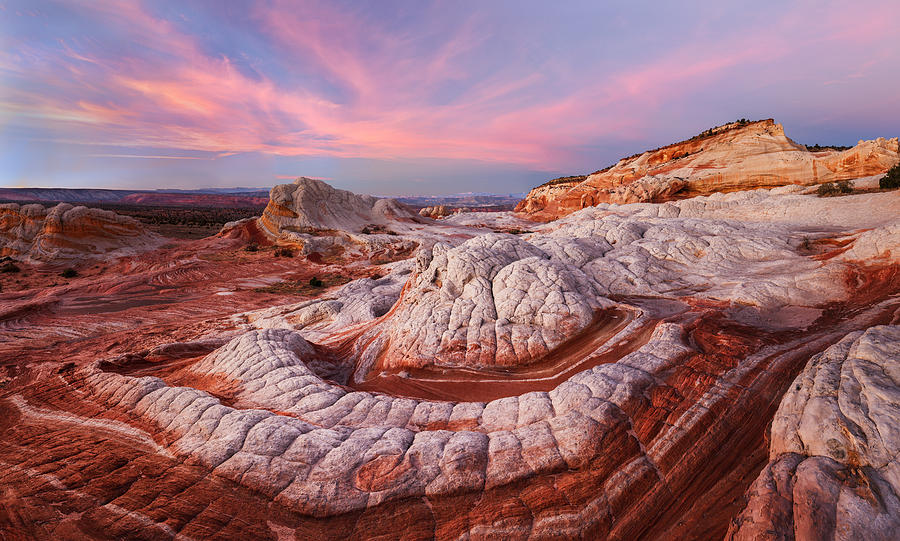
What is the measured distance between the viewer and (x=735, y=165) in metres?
27.1

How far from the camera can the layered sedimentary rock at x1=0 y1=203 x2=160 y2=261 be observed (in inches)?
1038

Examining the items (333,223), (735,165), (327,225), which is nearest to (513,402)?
(327,225)

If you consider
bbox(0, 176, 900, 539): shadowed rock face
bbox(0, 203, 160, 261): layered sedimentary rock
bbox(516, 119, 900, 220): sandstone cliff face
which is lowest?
bbox(0, 176, 900, 539): shadowed rock face

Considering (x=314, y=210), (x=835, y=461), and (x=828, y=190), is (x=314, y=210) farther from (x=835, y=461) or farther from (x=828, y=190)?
(x=828, y=190)

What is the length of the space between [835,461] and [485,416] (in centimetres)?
346

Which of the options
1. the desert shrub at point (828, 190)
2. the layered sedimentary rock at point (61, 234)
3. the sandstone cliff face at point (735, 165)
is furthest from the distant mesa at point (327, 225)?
the desert shrub at point (828, 190)

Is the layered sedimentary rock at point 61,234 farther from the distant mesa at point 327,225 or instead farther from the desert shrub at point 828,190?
the desert shrub at point 828,190

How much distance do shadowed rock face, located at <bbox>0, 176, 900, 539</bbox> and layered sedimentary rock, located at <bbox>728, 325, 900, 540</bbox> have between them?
28 mm

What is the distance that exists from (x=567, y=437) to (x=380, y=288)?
474 inches

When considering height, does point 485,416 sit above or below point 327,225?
below

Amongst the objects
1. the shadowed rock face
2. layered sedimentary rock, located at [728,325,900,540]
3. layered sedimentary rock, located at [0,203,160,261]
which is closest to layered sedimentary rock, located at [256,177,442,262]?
layered sedimentary rock, located at [0,203,160,261]

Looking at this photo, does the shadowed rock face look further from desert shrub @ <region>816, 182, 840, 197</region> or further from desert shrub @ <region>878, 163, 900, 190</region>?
desert shrub @ <region>878, 163, 900, 190</region>

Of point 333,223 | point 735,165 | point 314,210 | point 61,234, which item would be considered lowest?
point 333,223

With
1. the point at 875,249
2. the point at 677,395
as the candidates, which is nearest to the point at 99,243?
the point at 677,395
